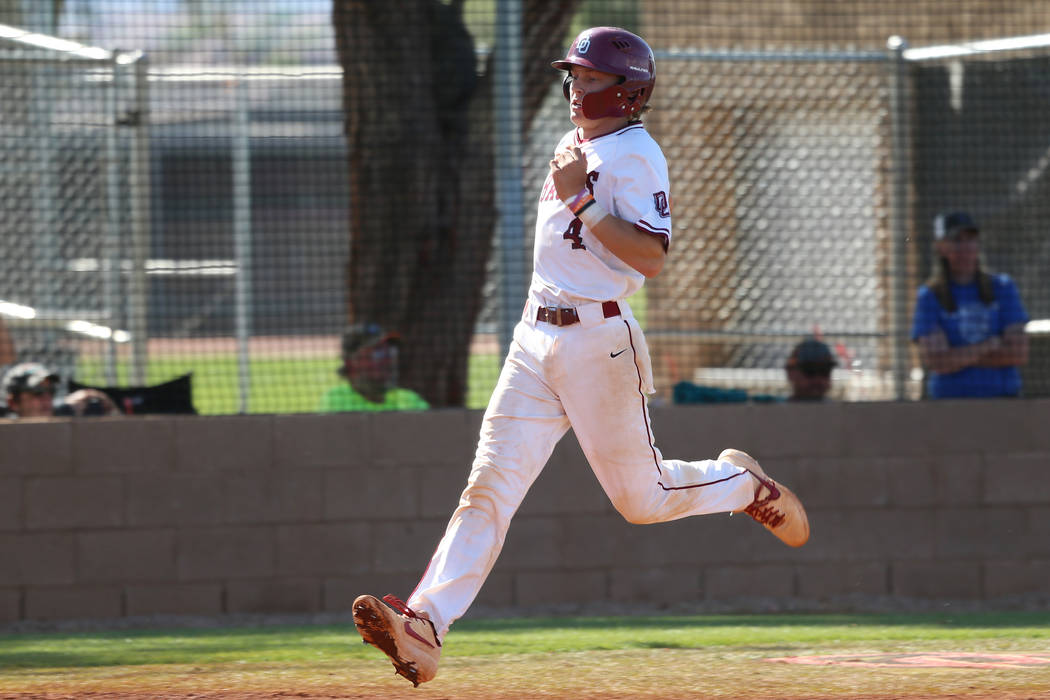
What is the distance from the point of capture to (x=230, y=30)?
8320 mm

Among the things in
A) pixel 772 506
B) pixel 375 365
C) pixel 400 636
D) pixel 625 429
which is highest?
pixel 375 365

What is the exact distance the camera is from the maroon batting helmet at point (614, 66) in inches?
187

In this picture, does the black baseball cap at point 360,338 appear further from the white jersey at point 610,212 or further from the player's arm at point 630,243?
the player's arm at point 630,243

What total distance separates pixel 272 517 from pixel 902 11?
4.66 metres

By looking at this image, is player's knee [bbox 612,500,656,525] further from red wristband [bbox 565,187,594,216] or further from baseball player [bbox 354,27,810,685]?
red wristband [bbox 565,187,594,216]

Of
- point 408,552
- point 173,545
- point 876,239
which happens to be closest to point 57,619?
point 173,545

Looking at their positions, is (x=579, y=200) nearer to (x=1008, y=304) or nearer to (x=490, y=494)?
(x=490, y=494)

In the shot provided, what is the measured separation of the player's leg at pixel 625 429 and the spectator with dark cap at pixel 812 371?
3171mm

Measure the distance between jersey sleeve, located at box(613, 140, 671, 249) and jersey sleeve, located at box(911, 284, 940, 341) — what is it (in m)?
3.79

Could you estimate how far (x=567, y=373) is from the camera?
470 centimetres

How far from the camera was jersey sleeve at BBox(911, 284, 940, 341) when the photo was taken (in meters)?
8.09

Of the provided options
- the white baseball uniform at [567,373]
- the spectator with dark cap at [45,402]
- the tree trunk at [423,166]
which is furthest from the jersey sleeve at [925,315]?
the spectator with dark cap at [45,402]

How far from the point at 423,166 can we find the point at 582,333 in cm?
427

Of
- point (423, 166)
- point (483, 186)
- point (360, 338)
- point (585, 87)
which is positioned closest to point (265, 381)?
point (360, 338)
